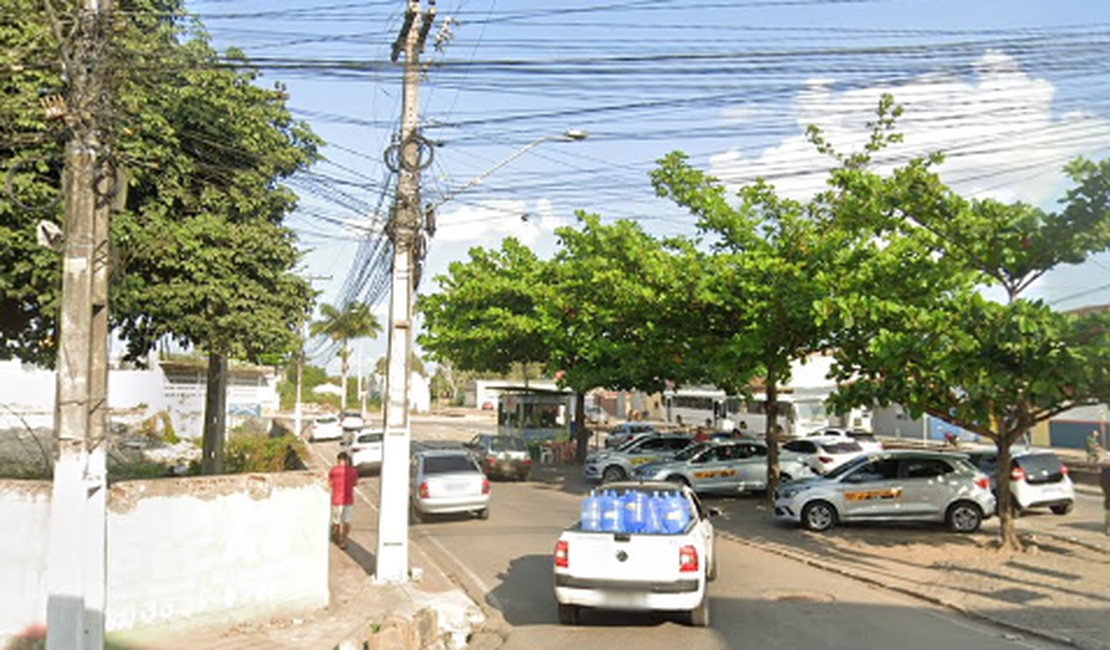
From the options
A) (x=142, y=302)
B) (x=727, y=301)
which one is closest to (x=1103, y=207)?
(x=727, y=301)

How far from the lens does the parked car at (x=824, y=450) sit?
79.2 feet

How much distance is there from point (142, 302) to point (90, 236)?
277 inches

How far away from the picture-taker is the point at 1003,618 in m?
9.93

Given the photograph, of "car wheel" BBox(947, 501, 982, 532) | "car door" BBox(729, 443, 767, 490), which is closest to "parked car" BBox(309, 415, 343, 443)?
"car door" BBox(729, 443, 767, 490)

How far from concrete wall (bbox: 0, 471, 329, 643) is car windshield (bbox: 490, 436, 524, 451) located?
16.5 metres

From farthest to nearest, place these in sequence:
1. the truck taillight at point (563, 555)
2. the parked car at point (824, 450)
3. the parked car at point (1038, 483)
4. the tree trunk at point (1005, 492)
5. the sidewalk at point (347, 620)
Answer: the parked car at point (824, 450) → the parked car at point (1038, 483) → the tree trunk at point (1005, 492) → the truck taillight at point (563, 555) → the sidewalk at point (347, 620)

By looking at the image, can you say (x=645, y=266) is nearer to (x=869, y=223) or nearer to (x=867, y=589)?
(x=869, y=223)

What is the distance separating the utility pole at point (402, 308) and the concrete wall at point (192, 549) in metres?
1.66

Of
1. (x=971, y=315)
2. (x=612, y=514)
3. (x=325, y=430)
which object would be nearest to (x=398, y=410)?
(x=612, y=514)

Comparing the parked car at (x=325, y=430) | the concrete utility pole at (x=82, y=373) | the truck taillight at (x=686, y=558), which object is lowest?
the parked car at (x=325, y=430)

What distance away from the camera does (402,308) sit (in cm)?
1230

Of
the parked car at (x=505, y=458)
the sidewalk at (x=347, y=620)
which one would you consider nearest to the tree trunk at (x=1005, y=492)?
the sidewalk at (x=347, y=620)

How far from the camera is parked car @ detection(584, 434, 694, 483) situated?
977 inches

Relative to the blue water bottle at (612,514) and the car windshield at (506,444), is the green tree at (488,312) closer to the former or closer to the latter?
the car windshield at (506,444)
